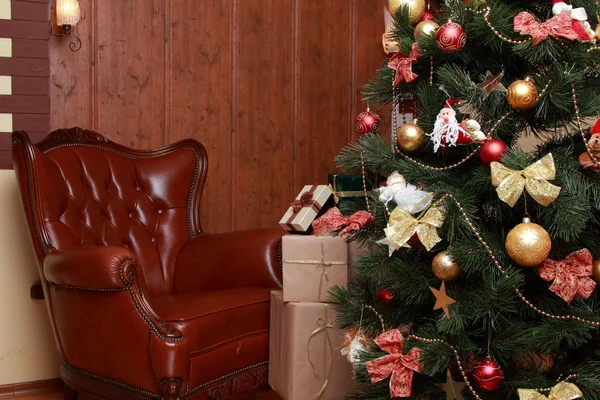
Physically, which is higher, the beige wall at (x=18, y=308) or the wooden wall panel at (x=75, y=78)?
the wooden wall panel at (x=75, y=78)

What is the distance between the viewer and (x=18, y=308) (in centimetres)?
289

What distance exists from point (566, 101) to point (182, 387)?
132 centimetres

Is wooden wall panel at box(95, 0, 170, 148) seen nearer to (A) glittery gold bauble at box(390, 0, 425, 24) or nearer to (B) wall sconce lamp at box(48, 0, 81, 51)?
(B) wall sconce lamp at box(48, 0, 81, 51)

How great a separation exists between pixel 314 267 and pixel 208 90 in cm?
133

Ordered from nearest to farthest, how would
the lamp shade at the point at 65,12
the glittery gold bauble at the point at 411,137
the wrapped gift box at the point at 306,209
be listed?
1. the glittery gold bauble at the point at 411,137
2. the wrapped gift box at the point at 306,209
3. the lamp shade at the point at 65,12

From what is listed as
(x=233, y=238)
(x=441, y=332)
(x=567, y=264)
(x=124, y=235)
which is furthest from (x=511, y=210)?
(x=124, y=235)

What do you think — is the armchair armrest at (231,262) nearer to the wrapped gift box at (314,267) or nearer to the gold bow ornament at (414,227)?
the wrapped gift box at (314,267)

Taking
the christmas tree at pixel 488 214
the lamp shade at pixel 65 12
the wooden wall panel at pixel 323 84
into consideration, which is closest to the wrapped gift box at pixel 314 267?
the christmas tree at pixel 488 214

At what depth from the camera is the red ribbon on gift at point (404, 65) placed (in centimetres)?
171

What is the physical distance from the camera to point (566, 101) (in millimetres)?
1540

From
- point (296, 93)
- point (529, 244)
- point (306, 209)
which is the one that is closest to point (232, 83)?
point (296, 93)

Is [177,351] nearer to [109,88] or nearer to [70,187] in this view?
[70,187]

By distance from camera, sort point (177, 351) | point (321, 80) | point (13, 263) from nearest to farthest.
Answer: point (177, 351), point (13, 263), point (321, 80)

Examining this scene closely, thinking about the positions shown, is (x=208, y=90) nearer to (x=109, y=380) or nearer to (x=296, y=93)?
(x=296, y=93)
